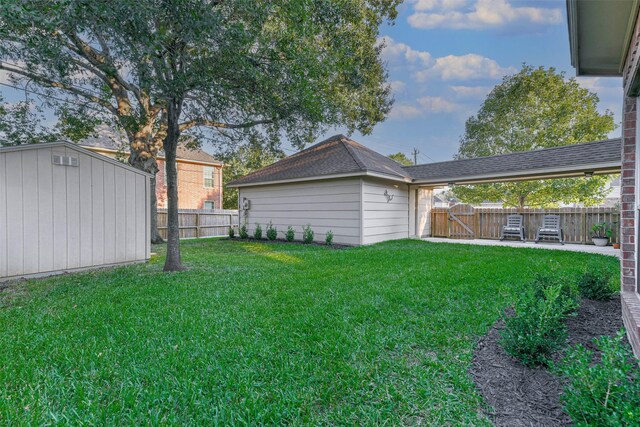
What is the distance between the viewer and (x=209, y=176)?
1995cm

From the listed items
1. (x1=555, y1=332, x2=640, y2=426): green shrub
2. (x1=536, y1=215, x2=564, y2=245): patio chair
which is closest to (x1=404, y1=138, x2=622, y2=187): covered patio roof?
(x1=536, y1=215, x2=564, y2=245): patio chair

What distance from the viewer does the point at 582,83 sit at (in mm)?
13984

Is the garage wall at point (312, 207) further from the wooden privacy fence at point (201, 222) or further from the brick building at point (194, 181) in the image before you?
the brick building at point (194, 181)

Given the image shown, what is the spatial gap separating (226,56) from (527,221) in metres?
12.1

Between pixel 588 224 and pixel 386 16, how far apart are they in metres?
10.1

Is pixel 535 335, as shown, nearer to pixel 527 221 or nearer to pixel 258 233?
pixel 258 233

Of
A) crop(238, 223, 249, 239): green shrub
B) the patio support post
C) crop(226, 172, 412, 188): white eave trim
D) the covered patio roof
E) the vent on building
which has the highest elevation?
the covered patio roof

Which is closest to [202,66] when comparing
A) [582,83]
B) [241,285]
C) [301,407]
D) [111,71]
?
[111,71]

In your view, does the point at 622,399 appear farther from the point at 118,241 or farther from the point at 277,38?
the point at 118,241

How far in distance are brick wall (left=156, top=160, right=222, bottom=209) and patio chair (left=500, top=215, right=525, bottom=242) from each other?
16.2 metres

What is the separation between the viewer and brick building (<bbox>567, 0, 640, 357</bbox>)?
2359 millimetres

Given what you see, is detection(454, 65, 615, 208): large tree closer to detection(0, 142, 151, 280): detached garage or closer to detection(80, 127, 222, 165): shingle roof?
detection(80, 127, 222, 165): shingle roof


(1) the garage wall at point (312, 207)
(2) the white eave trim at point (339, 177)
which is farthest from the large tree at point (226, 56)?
(1) the garage wall at point (312, 207)

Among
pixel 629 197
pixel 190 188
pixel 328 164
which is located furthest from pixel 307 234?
pixel 190 188
